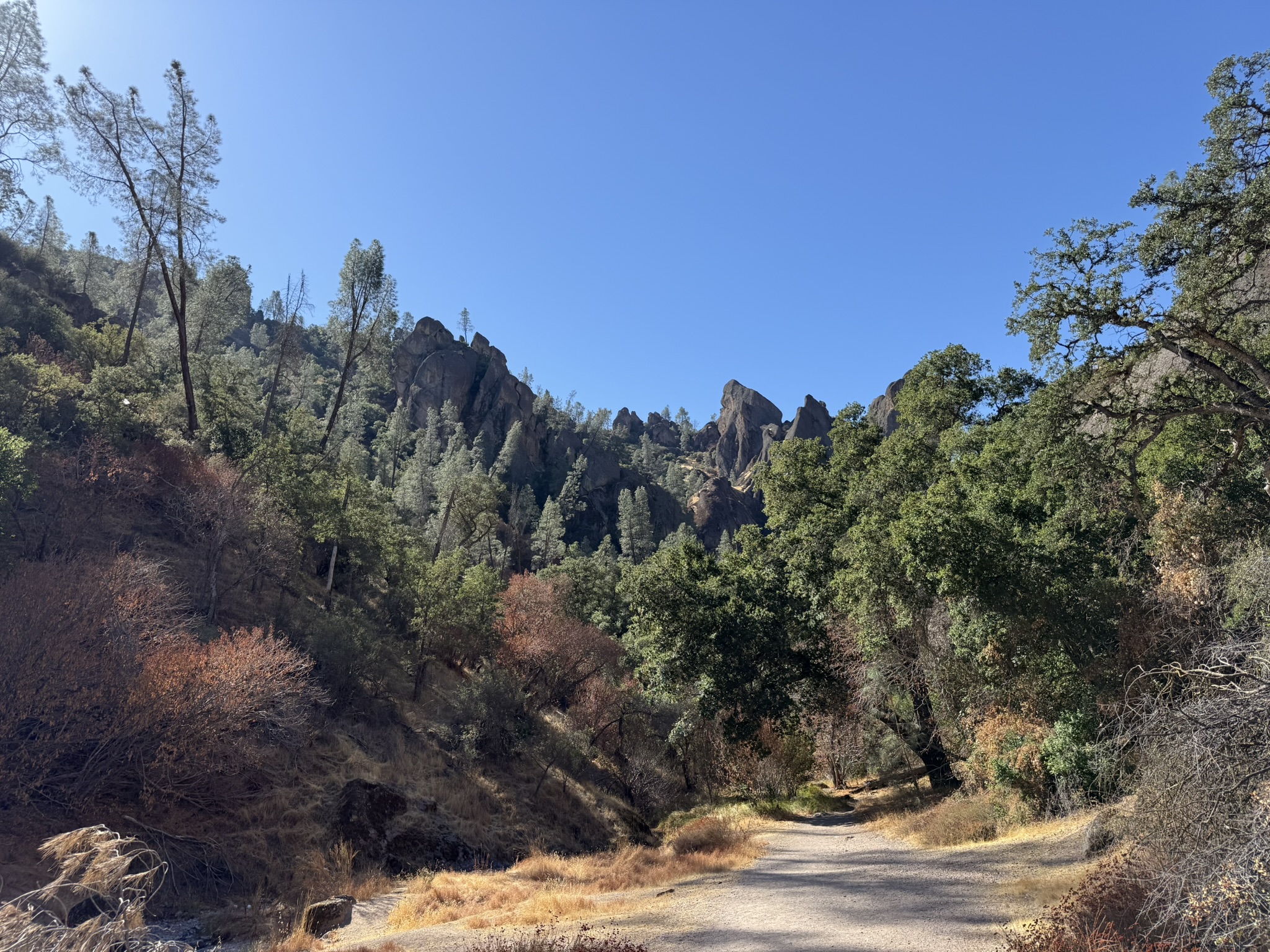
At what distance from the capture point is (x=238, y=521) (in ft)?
75.7

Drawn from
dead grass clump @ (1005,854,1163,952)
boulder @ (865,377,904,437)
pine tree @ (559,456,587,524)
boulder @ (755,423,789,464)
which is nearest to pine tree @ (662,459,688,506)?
boulder @ (755,423,789,464)

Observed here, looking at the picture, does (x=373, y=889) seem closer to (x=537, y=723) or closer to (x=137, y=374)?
(x=537, y=723)

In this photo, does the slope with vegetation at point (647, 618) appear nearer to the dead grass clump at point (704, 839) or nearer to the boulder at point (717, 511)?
the dead grass clump at point (704, 839)

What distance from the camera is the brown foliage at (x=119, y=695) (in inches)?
515

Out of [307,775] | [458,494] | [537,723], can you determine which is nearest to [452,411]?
[458,494]

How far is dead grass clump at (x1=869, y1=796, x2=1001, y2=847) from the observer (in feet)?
46.2

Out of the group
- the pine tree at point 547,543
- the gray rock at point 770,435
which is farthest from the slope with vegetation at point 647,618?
the gray rock at point 770,435

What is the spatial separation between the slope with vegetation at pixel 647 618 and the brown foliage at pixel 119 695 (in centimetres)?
8

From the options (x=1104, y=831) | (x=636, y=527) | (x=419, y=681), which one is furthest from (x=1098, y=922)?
(x=636, y=527)

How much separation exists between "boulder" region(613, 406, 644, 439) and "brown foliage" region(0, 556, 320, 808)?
135 metres

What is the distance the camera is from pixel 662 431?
516 feet

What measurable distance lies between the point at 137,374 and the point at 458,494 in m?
19.6

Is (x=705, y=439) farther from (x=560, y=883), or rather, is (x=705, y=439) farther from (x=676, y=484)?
(x=560, y=883)

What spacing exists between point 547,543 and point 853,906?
54.1 metres
